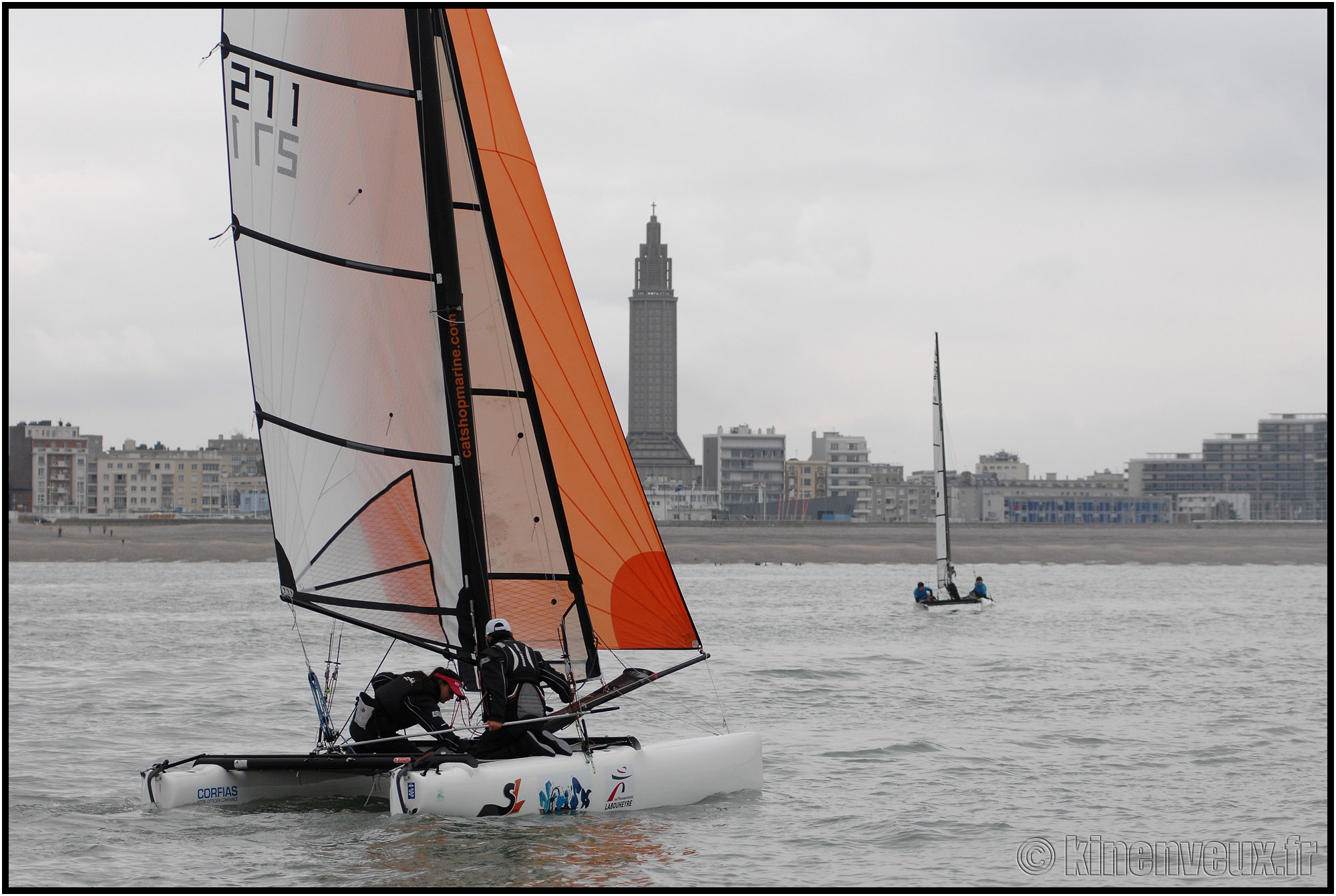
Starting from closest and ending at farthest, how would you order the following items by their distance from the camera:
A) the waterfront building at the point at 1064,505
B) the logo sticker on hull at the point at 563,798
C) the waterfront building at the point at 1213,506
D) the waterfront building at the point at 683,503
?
1. the logo sticker on hull at the point at 563,798
2. the waterfront building at the point at 683,503
3. the waterfront building at the point at 1064,505
4. the waterfront building at the point at 1213,506

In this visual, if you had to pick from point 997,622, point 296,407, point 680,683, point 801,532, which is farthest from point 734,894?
point 801,532

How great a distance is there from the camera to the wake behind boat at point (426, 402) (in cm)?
957

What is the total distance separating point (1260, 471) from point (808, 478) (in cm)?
6096

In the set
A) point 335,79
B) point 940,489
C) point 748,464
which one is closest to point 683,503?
point 748,464

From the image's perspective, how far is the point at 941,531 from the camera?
37.1m

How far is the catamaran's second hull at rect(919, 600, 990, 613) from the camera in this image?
113 feet

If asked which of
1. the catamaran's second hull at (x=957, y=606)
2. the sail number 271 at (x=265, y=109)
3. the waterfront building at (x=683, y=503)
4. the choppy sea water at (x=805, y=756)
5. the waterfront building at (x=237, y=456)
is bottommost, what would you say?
the catamaran's second hull at (x=957, y=606)

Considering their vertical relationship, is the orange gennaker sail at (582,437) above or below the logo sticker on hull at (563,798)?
above

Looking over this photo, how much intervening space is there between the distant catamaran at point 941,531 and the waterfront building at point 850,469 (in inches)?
4643

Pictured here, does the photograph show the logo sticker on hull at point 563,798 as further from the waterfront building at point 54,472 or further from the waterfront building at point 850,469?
the waterfront building at point 850,469

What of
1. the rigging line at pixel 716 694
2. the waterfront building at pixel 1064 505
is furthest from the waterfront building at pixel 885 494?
the rigging line at pixel 716 694

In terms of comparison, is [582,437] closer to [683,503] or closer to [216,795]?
[216,795]

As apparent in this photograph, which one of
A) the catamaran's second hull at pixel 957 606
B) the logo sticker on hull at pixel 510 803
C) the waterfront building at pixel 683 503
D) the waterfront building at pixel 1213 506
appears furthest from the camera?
the waterfront building at pixel 1213 506

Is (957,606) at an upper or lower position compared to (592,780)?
lower
